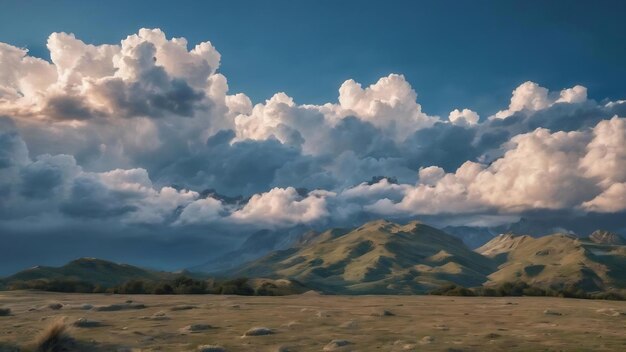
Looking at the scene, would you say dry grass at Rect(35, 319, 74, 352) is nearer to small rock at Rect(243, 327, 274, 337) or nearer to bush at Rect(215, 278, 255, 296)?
small rock at Rect(243, 327, 274, 337)

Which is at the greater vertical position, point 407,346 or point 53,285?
point 53,285

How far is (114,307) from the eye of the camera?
212ft

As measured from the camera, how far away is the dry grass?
37.8 meters

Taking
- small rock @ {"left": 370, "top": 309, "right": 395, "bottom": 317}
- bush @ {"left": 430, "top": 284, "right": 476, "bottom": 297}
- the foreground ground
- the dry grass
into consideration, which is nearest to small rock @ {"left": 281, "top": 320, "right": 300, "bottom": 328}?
the foreground ground

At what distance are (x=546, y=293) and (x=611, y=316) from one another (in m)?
71.9

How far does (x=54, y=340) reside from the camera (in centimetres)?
3838

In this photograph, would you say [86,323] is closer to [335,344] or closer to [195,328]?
[195,328]

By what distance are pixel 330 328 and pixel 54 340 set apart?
69.7ft

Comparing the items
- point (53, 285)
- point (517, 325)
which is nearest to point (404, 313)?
point (517, 325)

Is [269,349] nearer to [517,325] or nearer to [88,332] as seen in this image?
[88,332]

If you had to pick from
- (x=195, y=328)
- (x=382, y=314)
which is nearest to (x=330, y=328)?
(x=195, y=328)

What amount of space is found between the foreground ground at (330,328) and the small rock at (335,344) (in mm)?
259

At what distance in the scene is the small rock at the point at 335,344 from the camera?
3902 centimetres

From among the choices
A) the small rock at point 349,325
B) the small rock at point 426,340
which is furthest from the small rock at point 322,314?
the small rock at point 426,340
